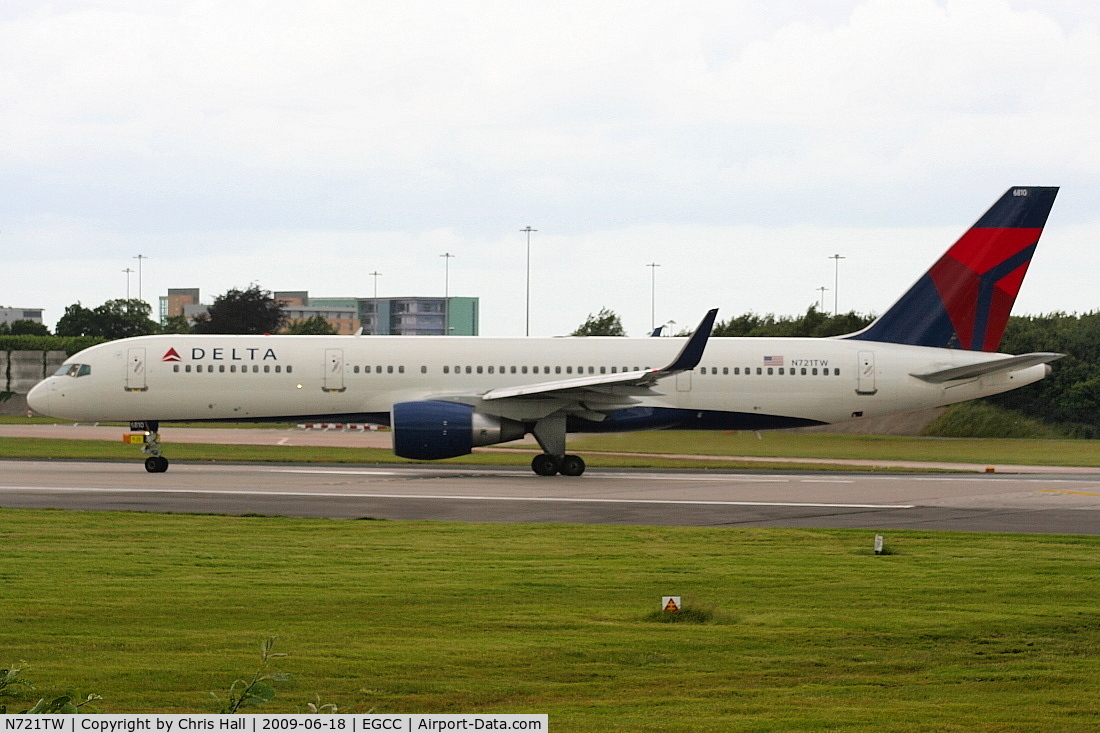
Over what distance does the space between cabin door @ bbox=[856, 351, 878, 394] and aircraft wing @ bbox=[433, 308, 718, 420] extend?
5.42m

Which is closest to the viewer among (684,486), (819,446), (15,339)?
(684,486)

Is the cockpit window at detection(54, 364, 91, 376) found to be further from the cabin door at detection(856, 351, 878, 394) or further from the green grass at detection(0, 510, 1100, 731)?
the cabin door at detection(856, 351, 878, 394)

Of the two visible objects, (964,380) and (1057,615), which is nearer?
(1057,615)

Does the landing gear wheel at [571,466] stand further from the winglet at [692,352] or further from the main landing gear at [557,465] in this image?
the winglet at [692,352]

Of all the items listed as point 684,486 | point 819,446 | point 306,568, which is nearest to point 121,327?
point 819,446

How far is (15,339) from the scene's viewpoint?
82812 mm

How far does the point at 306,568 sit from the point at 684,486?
15.2m

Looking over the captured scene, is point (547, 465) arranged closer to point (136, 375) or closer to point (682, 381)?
point (682, 381)

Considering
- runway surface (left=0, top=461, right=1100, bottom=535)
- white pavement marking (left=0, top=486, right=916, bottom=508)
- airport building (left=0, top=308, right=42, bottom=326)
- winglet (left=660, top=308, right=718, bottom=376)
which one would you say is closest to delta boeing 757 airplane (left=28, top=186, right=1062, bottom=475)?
runway surface (left=0, top=461, right=1100, bottom=535)

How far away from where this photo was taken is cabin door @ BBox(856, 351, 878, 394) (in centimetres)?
3344

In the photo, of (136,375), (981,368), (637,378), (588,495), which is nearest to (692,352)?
(637,378)

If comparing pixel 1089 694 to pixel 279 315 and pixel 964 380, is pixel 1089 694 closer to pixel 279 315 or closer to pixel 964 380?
pixel 964 380

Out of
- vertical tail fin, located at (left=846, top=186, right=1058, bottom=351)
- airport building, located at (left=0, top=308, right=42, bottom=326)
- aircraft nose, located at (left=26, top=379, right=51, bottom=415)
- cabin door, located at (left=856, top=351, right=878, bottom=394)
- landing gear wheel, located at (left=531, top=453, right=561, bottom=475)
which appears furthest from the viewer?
airport building, located at (left=0, top=308, right=42, bottom=326)

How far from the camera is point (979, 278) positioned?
33969mm
